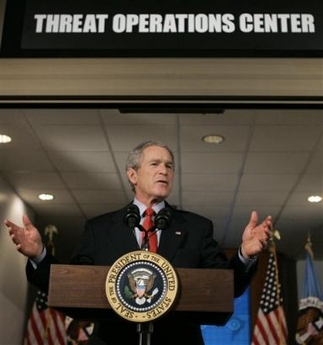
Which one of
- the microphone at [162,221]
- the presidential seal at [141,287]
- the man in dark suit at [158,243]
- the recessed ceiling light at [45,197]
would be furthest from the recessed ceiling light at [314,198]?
the presidential seal at [141,287]

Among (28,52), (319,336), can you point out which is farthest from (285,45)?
(319,336)

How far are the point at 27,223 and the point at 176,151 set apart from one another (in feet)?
13.8

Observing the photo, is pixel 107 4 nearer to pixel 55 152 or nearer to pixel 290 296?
pixel 55 152

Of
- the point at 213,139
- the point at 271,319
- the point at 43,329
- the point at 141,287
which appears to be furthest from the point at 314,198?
the point at 141,287

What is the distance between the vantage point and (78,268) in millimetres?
1473

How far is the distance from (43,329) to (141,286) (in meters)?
6.30

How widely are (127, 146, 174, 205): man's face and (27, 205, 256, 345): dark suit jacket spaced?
85mm

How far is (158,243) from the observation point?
5.75ft

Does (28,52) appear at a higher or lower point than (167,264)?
higher

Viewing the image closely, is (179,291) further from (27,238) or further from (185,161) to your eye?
(185,161)

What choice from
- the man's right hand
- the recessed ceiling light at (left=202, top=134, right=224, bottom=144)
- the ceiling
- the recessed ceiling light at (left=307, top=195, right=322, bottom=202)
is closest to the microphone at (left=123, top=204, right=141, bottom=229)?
the man's right hand

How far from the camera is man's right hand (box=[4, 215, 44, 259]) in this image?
1.62 m

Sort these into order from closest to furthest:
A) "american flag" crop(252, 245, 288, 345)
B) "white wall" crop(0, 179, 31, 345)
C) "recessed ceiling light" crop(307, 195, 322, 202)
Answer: "white wall" crop(0, 179, 31, 345)
"recessed ceiling light" crop(307, 195, 322, 202)
"american flag" crop(252, 245, 288, 345)

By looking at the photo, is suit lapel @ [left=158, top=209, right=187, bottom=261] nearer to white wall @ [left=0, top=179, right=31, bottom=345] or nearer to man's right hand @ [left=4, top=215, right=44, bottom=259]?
man's right hand @ [left=4, top=215, right=44, bottom=259]
